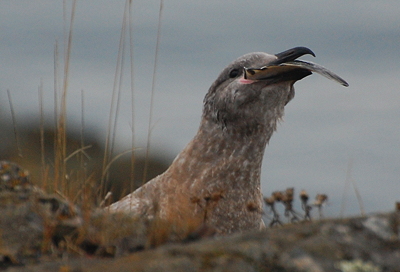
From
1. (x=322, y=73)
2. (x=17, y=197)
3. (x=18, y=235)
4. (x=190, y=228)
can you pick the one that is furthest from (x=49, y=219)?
(x=322, y=73)

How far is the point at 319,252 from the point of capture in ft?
8.32

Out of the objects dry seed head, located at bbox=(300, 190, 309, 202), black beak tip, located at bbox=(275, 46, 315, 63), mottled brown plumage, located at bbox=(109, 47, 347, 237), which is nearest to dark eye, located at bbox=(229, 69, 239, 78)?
mottled brown plumage, located at bbox=(109, 47, 347, 237)

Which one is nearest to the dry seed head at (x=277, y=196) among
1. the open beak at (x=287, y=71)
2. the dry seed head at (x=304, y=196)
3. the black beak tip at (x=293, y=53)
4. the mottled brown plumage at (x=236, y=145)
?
the dry seed head at (x=304, y=196)

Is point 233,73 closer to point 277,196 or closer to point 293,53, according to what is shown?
point 293,53

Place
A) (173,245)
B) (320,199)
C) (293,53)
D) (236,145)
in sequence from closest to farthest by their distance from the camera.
A: (173,245)
(320,199)
(236,145)
(293,53)

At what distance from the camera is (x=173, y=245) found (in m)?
2.72

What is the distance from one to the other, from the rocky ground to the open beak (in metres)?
2.34

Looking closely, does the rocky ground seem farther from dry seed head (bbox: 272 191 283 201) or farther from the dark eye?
the dark eye

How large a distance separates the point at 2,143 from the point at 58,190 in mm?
8210

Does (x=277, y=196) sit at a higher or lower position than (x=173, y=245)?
lower

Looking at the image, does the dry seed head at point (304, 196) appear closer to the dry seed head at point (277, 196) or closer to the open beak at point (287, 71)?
the dry seed head at point (277, 196)

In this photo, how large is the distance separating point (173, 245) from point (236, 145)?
267cm

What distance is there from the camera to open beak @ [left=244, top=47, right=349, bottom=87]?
5302mm

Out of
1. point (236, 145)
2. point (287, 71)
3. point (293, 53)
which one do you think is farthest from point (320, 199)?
point (293, 53)
